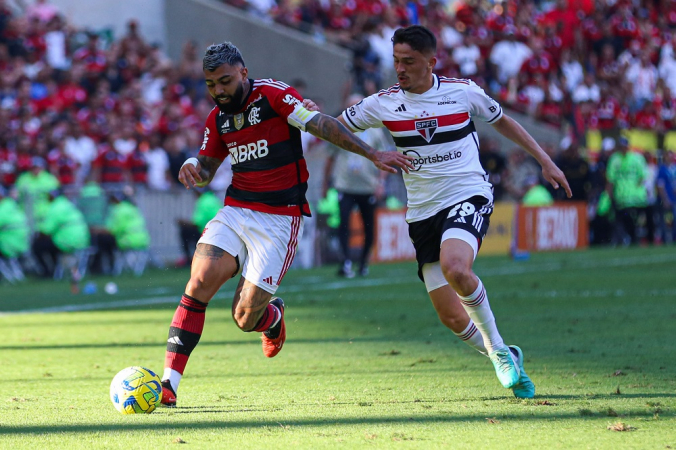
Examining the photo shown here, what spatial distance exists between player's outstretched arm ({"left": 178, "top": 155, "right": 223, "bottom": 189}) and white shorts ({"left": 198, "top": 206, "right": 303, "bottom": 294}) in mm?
275

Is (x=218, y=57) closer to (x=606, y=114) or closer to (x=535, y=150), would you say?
(x=535, y=150)

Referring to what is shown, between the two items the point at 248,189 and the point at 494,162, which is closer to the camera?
the point at 248,189

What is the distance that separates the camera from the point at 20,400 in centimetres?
623

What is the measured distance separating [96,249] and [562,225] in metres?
10.3

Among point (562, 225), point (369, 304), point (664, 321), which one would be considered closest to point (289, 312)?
point (369, 304)

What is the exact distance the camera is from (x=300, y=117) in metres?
6.34

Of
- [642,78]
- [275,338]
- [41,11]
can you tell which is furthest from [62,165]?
[642,78]

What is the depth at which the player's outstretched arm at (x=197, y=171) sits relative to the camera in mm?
6516

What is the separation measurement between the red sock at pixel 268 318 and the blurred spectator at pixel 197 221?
37.7 feet

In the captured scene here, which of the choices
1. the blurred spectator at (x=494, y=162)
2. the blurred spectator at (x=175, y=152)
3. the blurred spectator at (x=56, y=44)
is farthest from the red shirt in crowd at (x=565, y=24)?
the blurred spectator at (x=56, y=44)

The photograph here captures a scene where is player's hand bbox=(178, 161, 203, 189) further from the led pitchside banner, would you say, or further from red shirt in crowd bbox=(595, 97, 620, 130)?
red shirt in crowd bbox=(595, 97, 620, 130)

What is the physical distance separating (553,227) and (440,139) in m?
16.6

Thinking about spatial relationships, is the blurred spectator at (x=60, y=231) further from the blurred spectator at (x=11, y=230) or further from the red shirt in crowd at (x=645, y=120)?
the red shirt in crowd at (x=645, y=120)

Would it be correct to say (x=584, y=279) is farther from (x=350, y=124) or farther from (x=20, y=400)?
(x=20, y=400)
